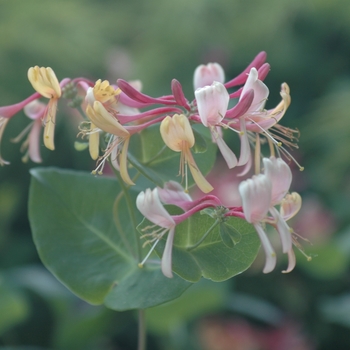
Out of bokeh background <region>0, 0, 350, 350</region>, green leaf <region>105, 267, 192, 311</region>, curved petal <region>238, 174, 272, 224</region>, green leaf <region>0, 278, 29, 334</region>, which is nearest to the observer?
curved petal <region>238, 174, 272, 224</region>

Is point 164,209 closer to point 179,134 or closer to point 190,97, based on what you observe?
point 179,134

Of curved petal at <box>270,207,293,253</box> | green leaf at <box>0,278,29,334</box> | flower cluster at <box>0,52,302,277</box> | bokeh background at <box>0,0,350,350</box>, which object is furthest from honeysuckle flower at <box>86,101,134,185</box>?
green leaf at <box>0,278,29,334</box>

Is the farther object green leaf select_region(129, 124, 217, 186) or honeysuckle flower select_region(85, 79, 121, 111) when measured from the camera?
green leaf select_region(129, 124, 217, 186)

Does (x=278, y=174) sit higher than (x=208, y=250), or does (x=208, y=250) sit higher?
(x=278, y=174)

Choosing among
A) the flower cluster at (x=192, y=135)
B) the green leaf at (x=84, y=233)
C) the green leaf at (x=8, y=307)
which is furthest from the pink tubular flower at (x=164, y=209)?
the green leaf at (x=8, y=307)

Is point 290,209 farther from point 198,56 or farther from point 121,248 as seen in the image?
point 198,56

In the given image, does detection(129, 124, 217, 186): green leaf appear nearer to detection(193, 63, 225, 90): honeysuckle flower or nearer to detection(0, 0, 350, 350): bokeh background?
detection(193, 63, 225, 90): honeysuckle flower

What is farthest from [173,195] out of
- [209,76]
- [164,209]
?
[209,76]
